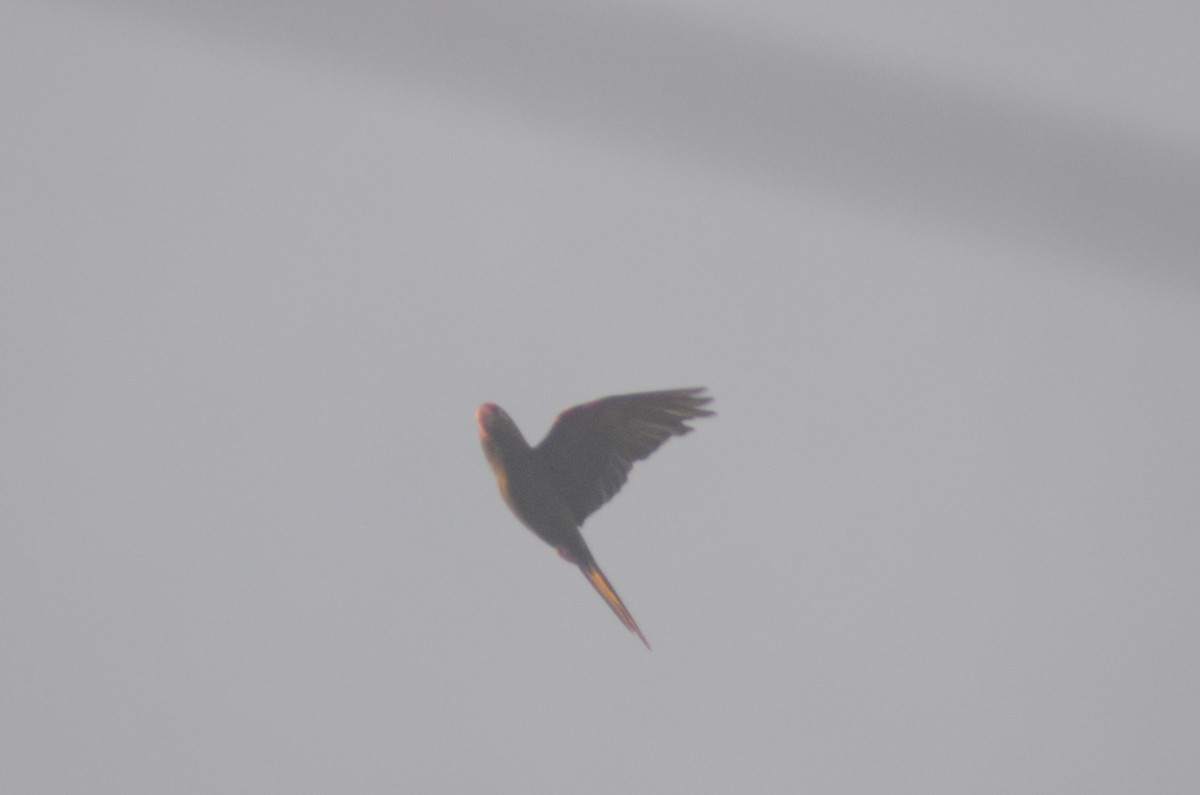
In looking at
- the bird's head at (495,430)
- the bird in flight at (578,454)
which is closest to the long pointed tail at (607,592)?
the bird in flight at (578,454)

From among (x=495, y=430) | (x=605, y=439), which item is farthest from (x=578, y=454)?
(x=495, y=430)

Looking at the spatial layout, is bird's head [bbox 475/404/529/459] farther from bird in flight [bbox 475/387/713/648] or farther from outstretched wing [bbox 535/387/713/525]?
outstretched wing [bbox 535/387/713/525]

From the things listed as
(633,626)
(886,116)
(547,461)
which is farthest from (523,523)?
(886,116)

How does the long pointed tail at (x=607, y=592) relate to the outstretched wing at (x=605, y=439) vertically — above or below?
below

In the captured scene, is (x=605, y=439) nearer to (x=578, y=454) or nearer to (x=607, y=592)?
(x=578, y=454)

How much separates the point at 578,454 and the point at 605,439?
0.40ft

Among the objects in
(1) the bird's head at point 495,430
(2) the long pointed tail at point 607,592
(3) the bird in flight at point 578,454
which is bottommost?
(2) the long pointed tail at point 607,592

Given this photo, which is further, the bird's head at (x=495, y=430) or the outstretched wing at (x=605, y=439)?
the outstretched wing at (x=605, y=439)

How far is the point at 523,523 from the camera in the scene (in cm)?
526

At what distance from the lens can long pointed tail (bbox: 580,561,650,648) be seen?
4840 millimetres

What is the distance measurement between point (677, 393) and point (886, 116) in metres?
2.83

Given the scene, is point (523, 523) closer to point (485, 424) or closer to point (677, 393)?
point (485, 424)

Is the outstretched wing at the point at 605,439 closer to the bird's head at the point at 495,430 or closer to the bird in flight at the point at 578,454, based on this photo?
the bird in flight at the point at 578,454

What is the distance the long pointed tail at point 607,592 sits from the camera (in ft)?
15.9
